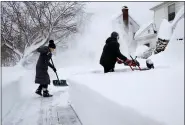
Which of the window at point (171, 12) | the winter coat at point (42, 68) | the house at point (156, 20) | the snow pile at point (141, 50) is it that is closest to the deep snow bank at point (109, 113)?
the winter coat at point (42, 68)

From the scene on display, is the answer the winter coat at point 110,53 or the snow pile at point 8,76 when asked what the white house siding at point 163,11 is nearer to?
the snow pile at point 8,76

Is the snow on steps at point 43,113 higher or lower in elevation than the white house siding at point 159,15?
lower

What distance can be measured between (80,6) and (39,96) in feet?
49.3

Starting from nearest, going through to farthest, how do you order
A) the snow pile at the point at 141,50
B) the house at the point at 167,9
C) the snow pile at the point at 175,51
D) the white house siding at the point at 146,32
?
the snow pile at the point at 175,51 → the house at the point at 167,9 → the snow pile at the point at 141,50 → the white house siding at the point at 146,32

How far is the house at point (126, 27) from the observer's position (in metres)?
32.3

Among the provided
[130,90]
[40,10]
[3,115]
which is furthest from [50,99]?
[40,10]

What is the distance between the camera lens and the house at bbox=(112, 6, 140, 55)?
106ft

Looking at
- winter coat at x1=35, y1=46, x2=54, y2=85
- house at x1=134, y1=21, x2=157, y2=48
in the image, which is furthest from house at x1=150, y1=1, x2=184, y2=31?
winter coat at x1=35, y1=46, x2=54, y2=85

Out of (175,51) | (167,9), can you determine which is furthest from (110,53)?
(167,9)

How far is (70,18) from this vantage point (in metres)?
22.3

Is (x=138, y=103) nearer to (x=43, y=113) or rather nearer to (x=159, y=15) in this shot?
(x=43, y=113)

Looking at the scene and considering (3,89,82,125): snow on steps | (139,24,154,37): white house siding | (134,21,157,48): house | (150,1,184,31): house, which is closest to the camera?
(3,89,82,125): snow on steps

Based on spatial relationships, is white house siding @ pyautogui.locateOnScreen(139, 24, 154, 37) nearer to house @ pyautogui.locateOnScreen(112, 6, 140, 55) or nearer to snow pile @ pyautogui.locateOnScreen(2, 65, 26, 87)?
house @ pyautogui.locateOnScreen(112, 6, 140, 55)

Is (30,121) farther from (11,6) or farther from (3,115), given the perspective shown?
(11,6)
